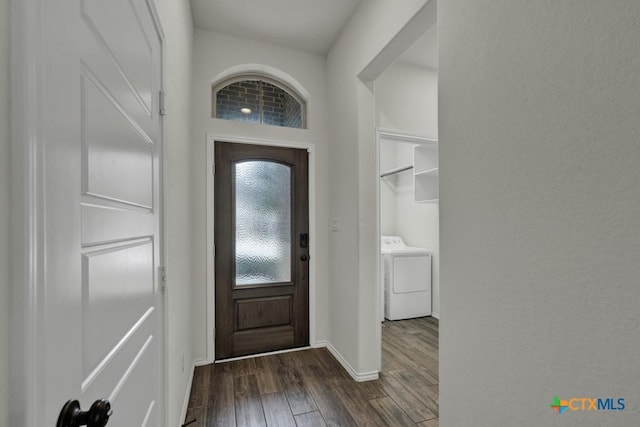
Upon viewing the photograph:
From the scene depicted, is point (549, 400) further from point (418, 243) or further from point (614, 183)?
point (418, 243)

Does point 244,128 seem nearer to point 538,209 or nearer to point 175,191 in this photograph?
point 175,191

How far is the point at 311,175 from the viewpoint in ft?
9.27

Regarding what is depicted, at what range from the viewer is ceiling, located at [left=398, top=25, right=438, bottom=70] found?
8.07 ft

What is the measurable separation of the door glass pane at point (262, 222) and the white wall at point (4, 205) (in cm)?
230

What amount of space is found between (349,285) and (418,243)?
80.4 inches

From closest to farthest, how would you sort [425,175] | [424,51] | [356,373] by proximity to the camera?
[356,373], [424,51], [425,175]

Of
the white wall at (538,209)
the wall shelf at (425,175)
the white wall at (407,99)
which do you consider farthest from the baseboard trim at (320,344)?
the white wall at (407,99)

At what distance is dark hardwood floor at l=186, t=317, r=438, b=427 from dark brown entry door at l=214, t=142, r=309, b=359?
24cm

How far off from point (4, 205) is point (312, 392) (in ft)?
7.11

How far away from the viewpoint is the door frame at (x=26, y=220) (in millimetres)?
376

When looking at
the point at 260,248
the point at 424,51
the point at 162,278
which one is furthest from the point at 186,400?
the point at 424,51

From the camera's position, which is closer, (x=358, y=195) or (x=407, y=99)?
(x=358, y=195)

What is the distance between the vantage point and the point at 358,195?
2.28m

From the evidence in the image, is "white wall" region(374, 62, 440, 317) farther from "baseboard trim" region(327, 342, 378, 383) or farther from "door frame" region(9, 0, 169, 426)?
"door frame" region(9, 0, 169, 426)
